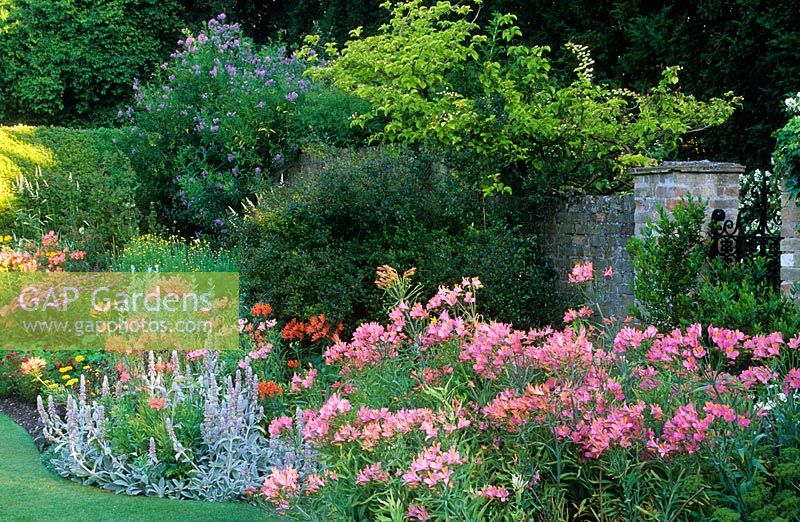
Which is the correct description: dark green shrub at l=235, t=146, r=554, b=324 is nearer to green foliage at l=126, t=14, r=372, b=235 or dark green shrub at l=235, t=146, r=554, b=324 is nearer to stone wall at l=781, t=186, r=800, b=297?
stone wall at l=781, t=186, r=800, b=297

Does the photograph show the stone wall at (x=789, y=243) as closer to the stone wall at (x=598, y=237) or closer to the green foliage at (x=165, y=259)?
the stone wall at (x=598, y=237)

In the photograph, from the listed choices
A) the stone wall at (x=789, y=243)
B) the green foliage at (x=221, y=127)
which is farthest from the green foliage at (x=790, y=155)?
the green foliage at (x=221, y=127)

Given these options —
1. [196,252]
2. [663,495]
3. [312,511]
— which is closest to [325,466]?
[312,511]

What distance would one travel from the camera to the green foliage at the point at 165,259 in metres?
8.11

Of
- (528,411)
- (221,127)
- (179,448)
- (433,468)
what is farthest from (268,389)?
(221,127)

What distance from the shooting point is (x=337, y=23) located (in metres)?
17.2

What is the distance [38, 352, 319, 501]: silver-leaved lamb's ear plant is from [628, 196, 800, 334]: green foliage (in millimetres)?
2647

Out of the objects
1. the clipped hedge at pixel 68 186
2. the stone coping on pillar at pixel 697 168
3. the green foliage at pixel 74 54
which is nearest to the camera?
the stone coping on pillar at pixel 697 168

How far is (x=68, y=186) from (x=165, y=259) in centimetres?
299

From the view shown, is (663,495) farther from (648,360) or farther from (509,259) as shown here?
(509,259)

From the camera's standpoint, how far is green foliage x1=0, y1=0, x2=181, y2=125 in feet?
62.8

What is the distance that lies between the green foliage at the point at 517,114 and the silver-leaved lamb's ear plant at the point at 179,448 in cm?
338

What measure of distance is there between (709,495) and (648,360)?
59 centimetres

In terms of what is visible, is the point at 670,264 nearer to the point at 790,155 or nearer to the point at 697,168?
the point at 697,168
